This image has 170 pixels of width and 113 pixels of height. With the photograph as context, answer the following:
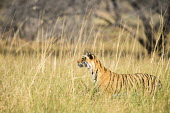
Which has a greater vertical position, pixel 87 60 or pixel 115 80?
pixel 87 60

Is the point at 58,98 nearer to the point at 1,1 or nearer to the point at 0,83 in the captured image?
the point at 0,83

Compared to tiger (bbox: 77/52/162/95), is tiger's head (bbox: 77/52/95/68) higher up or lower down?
higher up

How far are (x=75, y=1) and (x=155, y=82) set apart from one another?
737 cm

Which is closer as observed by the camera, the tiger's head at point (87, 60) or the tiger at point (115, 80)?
the tiger at point (115, 80)

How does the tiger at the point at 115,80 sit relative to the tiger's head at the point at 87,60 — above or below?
below

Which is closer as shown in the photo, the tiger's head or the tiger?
the tiger

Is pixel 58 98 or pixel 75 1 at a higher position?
pixel 75 1

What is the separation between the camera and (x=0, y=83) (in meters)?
4.41

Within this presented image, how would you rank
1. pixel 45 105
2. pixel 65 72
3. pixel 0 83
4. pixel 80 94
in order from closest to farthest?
1. pixel 45 105
2. pixel 80 94
3. pixel 0 83
4. pixel 65 72

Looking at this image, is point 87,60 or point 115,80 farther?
point 87,60

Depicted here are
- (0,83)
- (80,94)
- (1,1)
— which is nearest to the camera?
(80,94)

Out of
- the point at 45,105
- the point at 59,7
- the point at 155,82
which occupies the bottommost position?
the point at 45,105

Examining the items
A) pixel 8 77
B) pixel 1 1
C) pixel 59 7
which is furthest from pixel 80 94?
pixel 1 1

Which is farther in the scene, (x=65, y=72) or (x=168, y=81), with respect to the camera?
(x=65, y=72)
